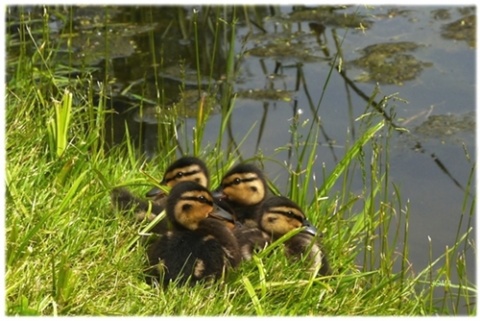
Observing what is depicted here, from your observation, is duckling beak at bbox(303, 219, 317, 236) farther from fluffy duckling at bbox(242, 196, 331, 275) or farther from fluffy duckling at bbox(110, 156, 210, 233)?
fluffy duckling at bbox(110, 156, 210, 233)

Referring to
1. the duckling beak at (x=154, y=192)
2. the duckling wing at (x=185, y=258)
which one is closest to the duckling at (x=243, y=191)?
the duckling beak at (x=154, y=192)

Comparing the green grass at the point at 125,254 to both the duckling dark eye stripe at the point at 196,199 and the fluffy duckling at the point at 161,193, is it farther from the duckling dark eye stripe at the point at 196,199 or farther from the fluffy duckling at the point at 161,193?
the duckling dark eye stripe at the point at 196,199

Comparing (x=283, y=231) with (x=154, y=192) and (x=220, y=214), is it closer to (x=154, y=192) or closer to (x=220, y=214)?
(x=220, y=214)

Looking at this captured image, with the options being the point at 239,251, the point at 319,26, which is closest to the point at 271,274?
the point at 239,251

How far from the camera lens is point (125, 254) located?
4.41m

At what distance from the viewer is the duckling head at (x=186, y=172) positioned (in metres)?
5.11

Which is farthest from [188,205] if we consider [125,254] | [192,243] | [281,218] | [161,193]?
[161,193]

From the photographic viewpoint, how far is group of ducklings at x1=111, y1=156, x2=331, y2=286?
14.3ft

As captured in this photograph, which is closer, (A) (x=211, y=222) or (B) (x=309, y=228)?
(A) (x=211, y=222)

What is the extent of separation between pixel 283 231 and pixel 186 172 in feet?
2.03

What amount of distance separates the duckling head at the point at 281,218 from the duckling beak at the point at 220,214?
0.48 feet

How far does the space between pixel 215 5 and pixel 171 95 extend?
1.48 m

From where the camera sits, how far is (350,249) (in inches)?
202
